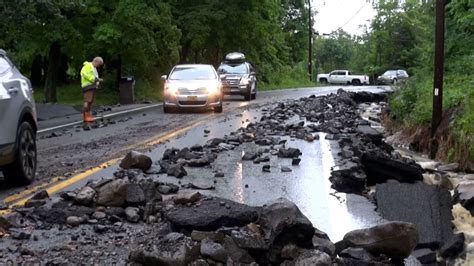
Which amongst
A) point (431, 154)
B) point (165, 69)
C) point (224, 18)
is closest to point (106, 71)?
point (165, 69)

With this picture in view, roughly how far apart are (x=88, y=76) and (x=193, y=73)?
532 centimetres

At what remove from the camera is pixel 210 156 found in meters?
10.1

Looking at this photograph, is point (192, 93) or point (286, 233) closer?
point (286, 233)

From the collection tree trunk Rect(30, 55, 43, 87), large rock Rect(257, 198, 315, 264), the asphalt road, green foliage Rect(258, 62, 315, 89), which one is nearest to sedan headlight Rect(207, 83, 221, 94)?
the asphalt road

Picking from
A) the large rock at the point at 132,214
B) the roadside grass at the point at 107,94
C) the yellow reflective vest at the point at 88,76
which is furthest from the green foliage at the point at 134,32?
the large rock at the point at 132,214

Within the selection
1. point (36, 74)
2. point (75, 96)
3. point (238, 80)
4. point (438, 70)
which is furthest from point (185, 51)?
point (438, 70)

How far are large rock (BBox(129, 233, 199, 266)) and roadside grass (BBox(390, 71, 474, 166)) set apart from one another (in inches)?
332

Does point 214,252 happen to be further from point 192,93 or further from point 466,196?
point 192,93

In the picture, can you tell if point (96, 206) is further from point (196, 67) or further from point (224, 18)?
point (224, 18)

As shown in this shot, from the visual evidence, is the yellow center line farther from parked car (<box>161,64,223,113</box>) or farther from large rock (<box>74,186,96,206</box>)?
parked car (<box>161,64,223,113</box>)

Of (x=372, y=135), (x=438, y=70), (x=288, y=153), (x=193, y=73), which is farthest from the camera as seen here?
(x=193, y=73)

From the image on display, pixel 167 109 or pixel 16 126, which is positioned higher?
pixel 16 126

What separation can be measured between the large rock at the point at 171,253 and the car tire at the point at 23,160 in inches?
137

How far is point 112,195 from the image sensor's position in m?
6.35
